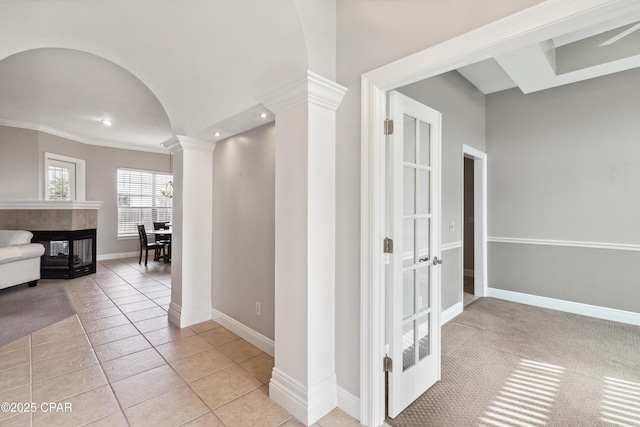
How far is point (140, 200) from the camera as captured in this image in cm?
765

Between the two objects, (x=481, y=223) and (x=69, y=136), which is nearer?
(x=481, y=223)

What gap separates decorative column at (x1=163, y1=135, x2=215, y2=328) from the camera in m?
3.23

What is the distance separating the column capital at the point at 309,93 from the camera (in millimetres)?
1785

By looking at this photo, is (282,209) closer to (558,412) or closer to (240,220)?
(240,220)

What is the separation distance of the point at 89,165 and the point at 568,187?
906 cm

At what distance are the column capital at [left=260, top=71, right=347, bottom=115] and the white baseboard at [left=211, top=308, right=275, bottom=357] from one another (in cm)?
200

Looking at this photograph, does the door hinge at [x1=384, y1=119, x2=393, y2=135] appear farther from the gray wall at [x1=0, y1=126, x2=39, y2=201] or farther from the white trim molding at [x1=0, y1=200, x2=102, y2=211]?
Answer: the gray wall at [x1=0, y1=126, x2=39, y2=201]

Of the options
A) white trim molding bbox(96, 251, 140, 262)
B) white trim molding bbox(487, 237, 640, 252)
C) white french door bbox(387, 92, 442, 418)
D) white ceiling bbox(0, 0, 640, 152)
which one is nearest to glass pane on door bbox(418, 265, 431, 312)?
white french door bbox(387, 92, 442, 418)

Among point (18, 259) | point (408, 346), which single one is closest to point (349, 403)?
point (408, 346)

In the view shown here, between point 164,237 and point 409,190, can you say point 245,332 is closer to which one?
point 409,190

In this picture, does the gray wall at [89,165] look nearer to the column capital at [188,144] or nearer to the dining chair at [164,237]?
the dining chair at [164,237]

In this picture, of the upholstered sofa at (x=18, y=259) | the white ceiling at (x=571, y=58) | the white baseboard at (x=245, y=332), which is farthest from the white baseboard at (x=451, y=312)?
the upholstered sofa at (x=18, y=259)

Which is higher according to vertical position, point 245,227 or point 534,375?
point 245,227

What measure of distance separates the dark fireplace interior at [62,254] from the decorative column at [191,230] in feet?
11.2
